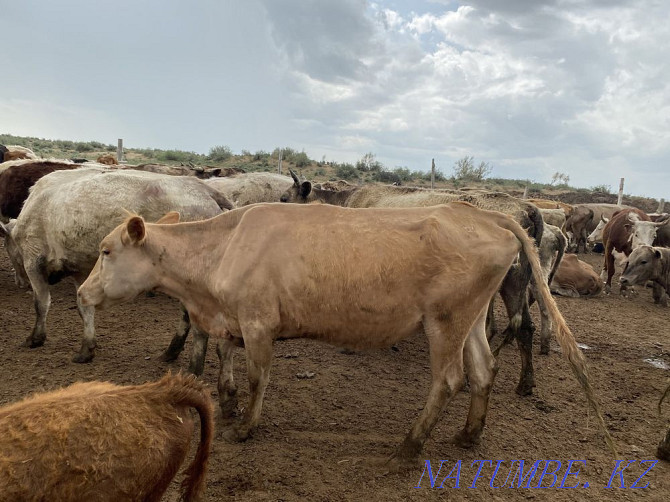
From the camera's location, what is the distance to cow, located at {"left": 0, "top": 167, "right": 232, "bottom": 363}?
5.65 meters

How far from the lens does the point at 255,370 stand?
398 cm

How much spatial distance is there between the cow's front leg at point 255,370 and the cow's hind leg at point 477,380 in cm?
174

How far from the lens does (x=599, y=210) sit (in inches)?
766

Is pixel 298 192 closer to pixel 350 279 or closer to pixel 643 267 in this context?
pixel 350 279

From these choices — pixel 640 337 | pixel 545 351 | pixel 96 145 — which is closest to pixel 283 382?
pixel 545 351

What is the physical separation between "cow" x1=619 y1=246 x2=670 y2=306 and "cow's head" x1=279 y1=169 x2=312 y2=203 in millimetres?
6924

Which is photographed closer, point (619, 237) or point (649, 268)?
point (649, 268)

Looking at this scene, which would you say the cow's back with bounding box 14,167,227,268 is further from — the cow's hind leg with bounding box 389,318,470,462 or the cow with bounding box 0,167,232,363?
the cow's hind leg with bounding box 389,318,470,462

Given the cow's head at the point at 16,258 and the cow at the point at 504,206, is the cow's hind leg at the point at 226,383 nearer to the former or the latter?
the cow at the point at 504,206

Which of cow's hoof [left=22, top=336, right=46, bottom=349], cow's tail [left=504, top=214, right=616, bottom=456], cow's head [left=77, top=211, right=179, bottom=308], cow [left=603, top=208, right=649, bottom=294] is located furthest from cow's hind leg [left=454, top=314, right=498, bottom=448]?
cow [left=603, top=208, right=649, bottom=294]

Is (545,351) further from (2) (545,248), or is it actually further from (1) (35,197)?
(1) (35,197)

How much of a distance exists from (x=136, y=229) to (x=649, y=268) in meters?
10.5

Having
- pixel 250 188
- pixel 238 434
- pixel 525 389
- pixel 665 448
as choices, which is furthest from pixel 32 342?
pixel 665 448

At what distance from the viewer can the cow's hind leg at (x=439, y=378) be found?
3770 mm
